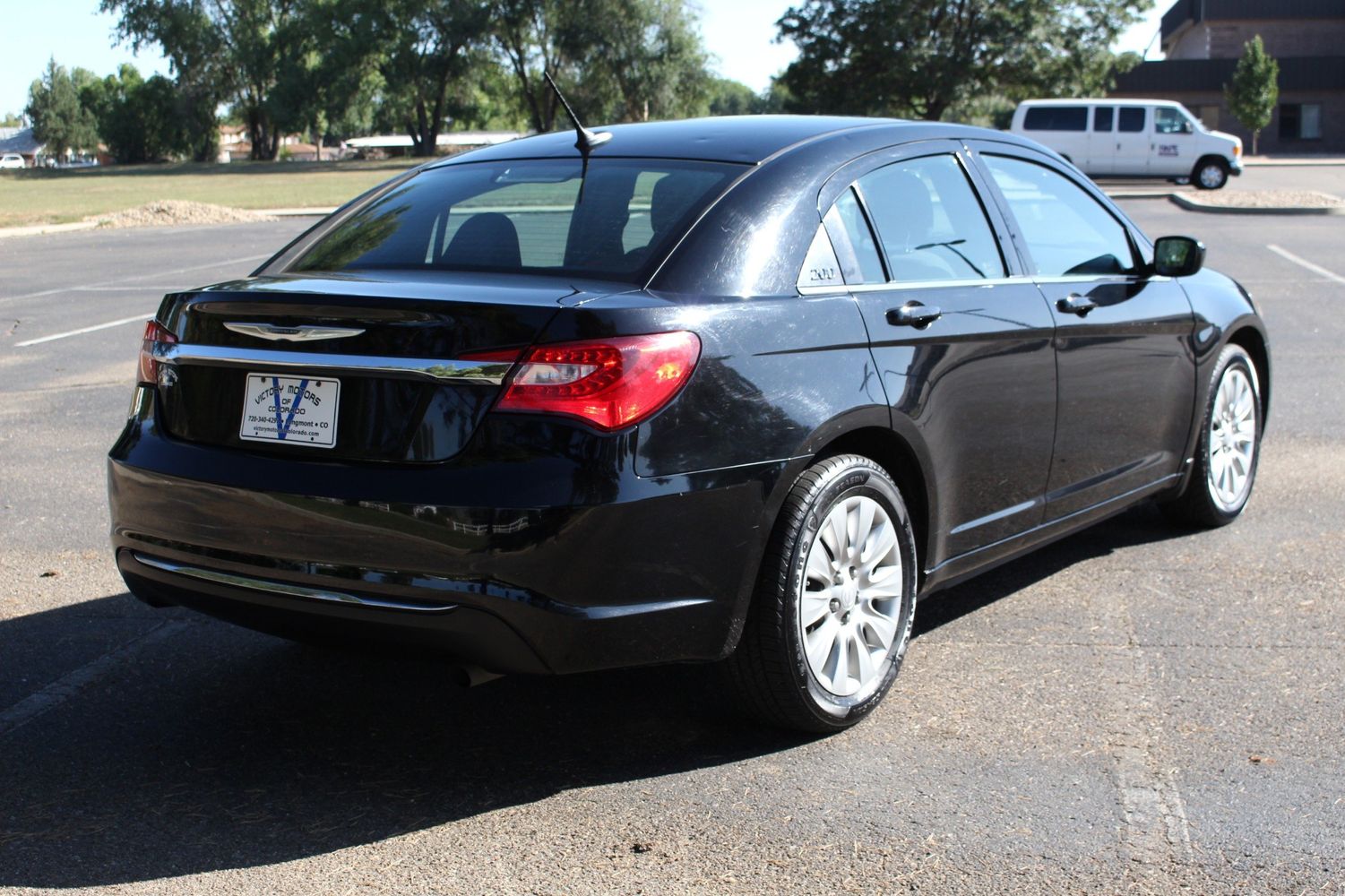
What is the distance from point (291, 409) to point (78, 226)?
2954 cm

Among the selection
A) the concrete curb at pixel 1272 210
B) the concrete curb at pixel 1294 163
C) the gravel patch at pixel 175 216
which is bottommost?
the gravel patch at pixel 175 216

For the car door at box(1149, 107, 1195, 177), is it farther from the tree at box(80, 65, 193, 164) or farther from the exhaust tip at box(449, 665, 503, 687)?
the tree at box(80, 65, 193, 164)

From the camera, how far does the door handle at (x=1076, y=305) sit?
4742mm

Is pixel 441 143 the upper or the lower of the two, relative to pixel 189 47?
lower

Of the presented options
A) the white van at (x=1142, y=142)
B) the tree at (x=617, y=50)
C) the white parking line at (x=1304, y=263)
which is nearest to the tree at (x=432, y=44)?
the tree at (x=617, y=50)

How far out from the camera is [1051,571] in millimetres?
5480

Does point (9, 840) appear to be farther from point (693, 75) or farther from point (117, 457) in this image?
point (693, 75)

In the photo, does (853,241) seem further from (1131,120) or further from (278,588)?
(1131,120)

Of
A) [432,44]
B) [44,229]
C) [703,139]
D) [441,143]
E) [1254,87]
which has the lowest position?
[44,229]

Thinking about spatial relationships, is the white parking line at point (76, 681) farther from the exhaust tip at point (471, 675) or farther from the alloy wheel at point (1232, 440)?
the alloy wheel at point (1232, 440)

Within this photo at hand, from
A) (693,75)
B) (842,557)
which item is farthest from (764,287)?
(693,75)

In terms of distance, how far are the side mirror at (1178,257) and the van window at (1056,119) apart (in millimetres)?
31465

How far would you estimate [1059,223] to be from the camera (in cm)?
514

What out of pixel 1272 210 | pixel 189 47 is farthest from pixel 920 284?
pixel 189 47
